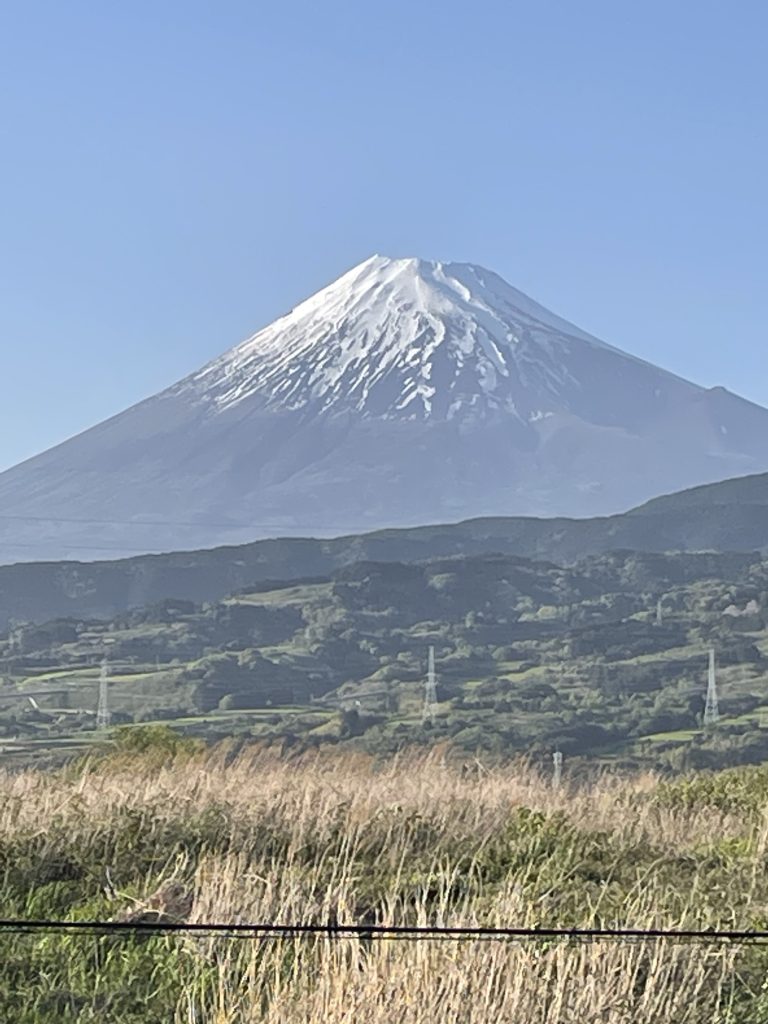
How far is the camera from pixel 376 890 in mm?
8312

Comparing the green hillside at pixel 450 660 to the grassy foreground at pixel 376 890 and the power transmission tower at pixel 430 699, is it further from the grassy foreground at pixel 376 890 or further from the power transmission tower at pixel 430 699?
the grassy foreground at pixel 376 890

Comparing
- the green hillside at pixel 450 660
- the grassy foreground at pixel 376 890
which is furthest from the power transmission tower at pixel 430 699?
the grassy foreground at pixel 376 890

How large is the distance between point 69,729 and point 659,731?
27.1m

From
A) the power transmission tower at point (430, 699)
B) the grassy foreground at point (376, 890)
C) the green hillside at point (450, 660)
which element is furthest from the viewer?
the power transmission tower at point (430, 699)

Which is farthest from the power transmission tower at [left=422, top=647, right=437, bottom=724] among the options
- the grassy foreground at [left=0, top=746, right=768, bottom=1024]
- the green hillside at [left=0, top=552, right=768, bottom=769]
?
the grassy foreground at [left=0, top=746, right=768, bottom=1024]

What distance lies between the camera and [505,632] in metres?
136

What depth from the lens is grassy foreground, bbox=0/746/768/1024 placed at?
19.1ft

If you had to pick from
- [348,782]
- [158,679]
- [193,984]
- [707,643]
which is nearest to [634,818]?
[348,782]

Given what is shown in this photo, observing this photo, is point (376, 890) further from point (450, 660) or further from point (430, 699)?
point (450, 660)

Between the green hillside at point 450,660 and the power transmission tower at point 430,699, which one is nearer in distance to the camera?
the green hillside at point 450,660

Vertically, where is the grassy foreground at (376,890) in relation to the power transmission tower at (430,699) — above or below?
above

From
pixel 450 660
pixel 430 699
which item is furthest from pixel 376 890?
pixel 450 660

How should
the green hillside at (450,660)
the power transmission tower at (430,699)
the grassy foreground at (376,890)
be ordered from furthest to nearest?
the power transmission tower at (430,699), the green hillside at (450,660), the grassy foreground at (376,890)

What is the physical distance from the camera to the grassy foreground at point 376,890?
582 centimetres
